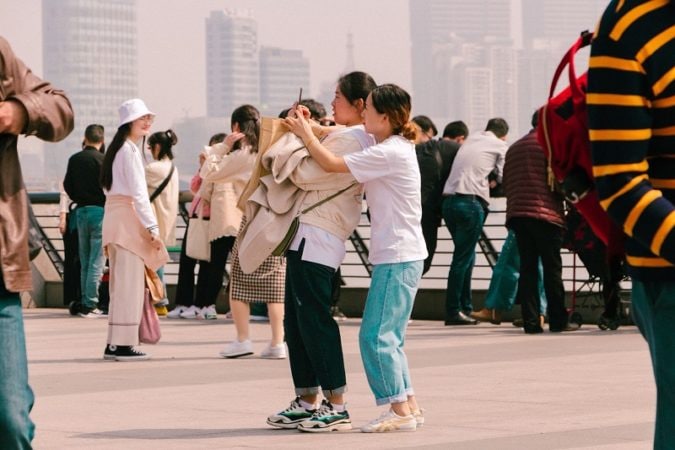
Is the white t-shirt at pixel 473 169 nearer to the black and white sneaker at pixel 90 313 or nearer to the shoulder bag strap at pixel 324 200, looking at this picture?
the black and white sneaker at pixel 90 313

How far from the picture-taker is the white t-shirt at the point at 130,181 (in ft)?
36.0

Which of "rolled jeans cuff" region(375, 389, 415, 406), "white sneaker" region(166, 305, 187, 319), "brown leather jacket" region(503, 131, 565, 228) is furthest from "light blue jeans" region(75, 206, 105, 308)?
"rolled jeans cuff" region(375, 389, 415, 406)

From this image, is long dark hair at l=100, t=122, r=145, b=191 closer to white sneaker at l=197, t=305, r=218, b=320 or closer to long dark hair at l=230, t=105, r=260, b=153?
long dark hair at l=230, t=105, r=260, b=153

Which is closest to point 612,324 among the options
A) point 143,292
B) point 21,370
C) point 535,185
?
point 535,185

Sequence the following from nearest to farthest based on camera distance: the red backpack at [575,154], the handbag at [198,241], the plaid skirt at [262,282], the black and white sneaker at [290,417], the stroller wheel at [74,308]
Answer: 1. the red backpack at [575,154]
2. the black and white sneaker at [290,417]
3. the plaid skirt at [262,282]
4. the handbag at [198,241]
5. the stroller wheel at [74,308]

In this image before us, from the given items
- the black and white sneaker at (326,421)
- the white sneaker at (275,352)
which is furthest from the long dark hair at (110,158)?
the black and white sneaker at (326,421)

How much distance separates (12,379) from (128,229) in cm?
681

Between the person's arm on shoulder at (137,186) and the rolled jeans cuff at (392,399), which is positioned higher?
the person's arm on shoulder at (137,186)

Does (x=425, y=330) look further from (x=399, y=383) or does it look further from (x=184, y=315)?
(x=399, y=383)

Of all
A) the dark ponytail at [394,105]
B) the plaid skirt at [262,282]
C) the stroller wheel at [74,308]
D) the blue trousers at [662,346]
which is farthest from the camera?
the stroller wheel at [74,308]

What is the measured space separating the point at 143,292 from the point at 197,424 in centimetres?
367

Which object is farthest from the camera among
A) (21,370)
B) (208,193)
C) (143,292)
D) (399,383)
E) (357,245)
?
(357,245)

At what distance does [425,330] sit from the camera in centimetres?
1388

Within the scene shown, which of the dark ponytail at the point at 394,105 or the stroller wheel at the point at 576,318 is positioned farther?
the stroller wheel at the point at 576,318
